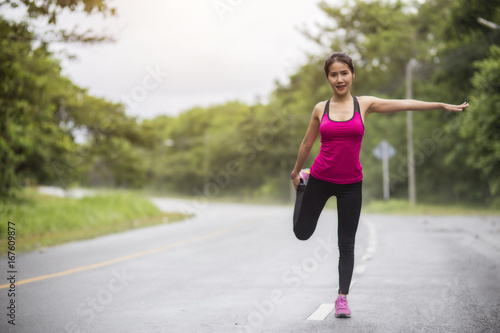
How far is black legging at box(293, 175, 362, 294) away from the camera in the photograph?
4.95 m

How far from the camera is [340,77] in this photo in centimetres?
479

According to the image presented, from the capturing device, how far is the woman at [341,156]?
4711 mm

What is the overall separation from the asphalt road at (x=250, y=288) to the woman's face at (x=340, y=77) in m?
1.85

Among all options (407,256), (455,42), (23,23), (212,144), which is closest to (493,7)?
(455,42)

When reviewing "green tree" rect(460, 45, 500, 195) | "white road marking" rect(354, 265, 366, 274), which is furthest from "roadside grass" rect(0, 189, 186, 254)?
"green tree" rect(460, 45, 500, 195)

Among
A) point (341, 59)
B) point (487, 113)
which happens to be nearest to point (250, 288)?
point (341, 59)

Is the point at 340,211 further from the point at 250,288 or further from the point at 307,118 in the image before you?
the point at 307,118

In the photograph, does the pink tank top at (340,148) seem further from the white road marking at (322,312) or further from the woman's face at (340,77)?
the white road marking at (322,312)

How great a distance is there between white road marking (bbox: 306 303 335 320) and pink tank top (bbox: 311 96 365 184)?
1173 millimetres

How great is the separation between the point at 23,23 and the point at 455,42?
26.6m

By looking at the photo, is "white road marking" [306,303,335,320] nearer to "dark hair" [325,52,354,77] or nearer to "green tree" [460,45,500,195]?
"dark hair" [325,52,354,77]

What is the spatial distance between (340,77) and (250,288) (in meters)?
2.88

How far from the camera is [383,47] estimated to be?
40.9m

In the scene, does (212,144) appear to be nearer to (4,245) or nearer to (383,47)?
(383,47)
